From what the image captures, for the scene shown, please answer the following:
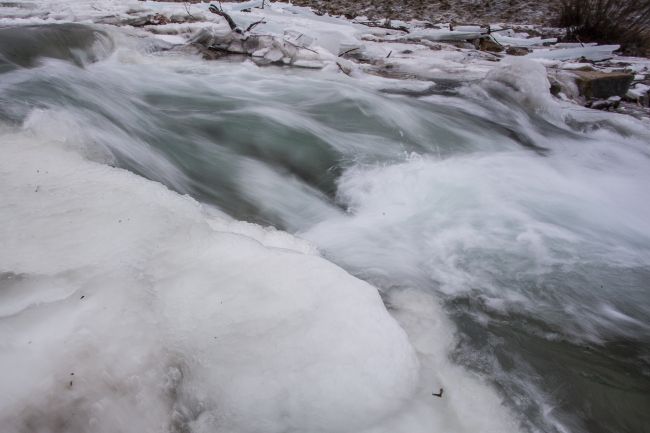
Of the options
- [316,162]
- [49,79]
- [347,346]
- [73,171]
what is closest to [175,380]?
[347,346]

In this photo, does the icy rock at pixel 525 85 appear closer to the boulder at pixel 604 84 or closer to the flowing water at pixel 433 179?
the flowing water at pixel 433 179

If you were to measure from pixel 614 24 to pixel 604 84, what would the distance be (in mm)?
3621

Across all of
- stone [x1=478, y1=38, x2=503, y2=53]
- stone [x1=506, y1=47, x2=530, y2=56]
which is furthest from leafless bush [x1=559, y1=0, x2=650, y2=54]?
stone [x1=478, y1=38, x2=503, y2=53]

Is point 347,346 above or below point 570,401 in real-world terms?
above

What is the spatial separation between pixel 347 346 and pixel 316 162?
2.36 m

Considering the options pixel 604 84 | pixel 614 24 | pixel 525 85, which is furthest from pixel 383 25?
pixel 604 84

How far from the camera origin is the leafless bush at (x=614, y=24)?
823 cm

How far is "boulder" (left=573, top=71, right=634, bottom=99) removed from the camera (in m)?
5.64

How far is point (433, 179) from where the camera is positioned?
368 cm

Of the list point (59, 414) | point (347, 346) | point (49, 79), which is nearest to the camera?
point (59, 414)

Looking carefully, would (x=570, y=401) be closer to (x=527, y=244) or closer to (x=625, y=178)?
(x=527, y=244)

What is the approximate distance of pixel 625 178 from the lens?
4.17 m

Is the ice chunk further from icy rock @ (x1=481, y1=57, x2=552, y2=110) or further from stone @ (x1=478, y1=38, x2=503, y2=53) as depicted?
icy rock @ (x1=481, y1=57, x2=552, y2=110)

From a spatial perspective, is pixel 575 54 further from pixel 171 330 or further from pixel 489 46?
pixel 171 330
